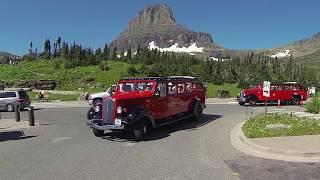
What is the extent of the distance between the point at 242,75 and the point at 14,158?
5701 centimetres

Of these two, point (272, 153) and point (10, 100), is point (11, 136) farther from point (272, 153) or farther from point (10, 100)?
point (10, 100)

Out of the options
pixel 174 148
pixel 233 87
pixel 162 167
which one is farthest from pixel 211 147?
pixel 233 87

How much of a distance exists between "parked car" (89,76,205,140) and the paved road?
1.69 feet

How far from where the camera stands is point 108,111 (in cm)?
1727

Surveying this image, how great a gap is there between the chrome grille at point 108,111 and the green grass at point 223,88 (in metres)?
33.6

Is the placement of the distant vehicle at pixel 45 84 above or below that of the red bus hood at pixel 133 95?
below

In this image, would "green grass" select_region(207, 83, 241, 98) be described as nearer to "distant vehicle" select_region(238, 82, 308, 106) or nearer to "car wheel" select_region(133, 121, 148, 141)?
"distant vehicle" select_region(238, 82, 308, 106)

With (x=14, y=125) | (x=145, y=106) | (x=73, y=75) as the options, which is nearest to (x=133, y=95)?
(x=145, y=106)

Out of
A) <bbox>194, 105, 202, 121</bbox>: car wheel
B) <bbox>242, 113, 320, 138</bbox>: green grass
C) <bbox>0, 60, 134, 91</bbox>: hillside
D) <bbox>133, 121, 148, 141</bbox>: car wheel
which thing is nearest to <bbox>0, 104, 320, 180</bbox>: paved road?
<bbox>133, 121, 148, 141</bbox>: car wheel

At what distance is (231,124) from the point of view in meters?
21.8

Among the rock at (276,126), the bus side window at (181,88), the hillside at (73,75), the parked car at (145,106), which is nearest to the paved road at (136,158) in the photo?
the parked car at (145,106)

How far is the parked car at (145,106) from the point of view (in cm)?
1696

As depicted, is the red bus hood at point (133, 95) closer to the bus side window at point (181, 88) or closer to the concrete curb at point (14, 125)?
the bus side window at point (181, 88)

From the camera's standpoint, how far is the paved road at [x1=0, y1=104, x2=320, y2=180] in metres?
10.9
